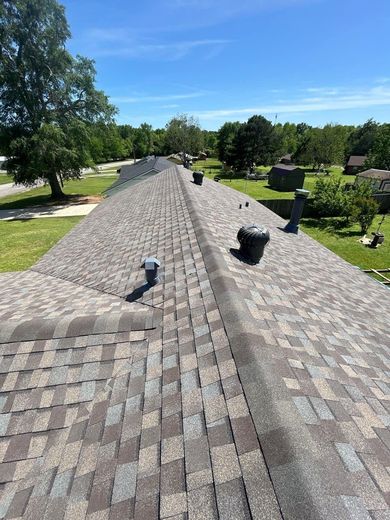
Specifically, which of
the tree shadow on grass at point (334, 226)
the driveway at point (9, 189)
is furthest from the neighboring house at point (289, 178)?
the driveway at point (9, 189)

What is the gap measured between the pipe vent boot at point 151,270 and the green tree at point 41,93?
98.1 ft

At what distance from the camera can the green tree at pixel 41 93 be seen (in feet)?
94.0

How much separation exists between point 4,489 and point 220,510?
2.85m

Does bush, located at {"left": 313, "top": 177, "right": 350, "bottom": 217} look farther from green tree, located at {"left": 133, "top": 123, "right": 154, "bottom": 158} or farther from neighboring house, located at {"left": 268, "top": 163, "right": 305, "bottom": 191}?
green tree, located at {"left": 133, "top": 123, "right": 154, "bottom": 158}

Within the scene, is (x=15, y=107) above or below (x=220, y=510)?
above

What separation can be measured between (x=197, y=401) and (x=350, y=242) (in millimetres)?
28573

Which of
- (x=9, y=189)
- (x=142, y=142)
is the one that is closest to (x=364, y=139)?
(x=142, y=142)

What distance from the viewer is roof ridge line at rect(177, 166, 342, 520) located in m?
2.05

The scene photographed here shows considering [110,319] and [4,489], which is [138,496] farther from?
[110,319]

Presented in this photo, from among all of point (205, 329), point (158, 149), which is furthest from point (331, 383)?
point (158, 149)

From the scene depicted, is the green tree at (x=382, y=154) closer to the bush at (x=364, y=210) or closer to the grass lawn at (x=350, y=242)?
the grass lawn at (x=350, y=242)

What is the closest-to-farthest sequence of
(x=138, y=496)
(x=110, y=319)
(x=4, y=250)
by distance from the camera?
(x=138, y=496) → (x=110, y=319) → (x=4, y=250)

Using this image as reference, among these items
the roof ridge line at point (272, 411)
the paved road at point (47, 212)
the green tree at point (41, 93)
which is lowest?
the paved road at point (47, 212)

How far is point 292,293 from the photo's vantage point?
6289mm
